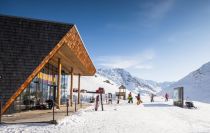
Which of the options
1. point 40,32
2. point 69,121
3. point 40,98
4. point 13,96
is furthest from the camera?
point 40,98

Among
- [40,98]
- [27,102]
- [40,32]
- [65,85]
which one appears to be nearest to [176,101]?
[65,85]

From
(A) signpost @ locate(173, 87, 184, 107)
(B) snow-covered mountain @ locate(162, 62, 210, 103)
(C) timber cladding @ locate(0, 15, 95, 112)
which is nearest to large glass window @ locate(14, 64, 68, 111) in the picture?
(C) timber cladding @ locate(0, 15, 95, 112)

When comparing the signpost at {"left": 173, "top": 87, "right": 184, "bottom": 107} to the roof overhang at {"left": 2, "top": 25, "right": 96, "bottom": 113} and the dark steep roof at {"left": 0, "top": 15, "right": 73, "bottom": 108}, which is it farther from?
the dark steep roof at {"left": 0, "top": 15, "right": 73, "bottom": 108}

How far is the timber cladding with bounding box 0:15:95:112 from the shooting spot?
18.1m

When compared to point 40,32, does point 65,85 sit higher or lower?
lower

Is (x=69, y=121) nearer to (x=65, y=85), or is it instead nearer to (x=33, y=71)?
(x=33, y=71)

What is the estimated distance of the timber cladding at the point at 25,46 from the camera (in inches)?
711

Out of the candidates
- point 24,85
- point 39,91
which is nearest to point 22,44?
point 24,85

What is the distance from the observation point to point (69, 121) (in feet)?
50.0

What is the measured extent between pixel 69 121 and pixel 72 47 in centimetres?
704

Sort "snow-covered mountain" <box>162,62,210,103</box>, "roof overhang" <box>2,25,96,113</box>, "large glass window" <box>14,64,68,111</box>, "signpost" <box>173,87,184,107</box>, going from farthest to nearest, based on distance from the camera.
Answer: "snow-covered mountain" <box>162,62,210,103</box> → "signpost" <box>173,87,184,107</box> → "large glass window" <box>14,64,68,111</box> → "roof overhang" <box>2,25,96,113</box>

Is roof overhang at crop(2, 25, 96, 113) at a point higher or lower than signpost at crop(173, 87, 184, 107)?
higher

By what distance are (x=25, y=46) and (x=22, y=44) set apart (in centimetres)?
22

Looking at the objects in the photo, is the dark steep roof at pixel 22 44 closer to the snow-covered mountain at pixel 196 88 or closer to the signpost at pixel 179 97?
the signpost at pixel 179 97
